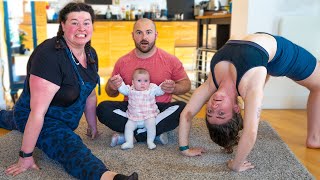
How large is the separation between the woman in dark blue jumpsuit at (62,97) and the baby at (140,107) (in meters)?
0.22

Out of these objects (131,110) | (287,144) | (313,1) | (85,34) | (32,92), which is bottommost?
(287,144)

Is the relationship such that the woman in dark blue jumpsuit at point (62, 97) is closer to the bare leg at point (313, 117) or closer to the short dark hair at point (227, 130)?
the short dark hair at point (227, 130)

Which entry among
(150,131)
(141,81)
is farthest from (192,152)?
(141,81)

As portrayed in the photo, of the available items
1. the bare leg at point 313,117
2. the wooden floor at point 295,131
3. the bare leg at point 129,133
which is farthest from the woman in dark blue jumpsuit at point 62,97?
the bare leg at point 313,117

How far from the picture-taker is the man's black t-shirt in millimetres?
1467

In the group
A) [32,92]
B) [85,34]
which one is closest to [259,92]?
[85,34]

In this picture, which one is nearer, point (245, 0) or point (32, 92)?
point (32, 92)

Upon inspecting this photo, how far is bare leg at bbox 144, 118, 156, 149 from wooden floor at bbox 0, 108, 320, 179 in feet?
2.62

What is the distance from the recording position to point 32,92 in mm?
1453

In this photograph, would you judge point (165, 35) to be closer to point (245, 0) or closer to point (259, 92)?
point (245, 0)

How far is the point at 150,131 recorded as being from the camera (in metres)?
1.82

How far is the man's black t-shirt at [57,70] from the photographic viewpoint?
147cm

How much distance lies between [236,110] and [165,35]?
4.18 meters

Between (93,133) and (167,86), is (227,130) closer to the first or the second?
(167,86)
